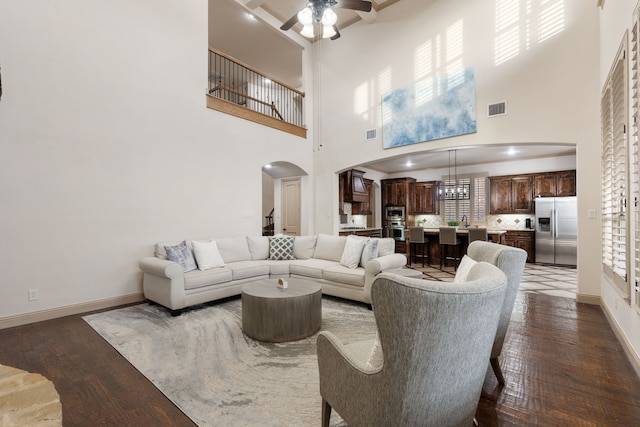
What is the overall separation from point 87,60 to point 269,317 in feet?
13.3

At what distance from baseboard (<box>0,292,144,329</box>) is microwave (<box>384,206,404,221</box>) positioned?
738 cm

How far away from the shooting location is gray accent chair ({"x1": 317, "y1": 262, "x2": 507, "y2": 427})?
1019 mm

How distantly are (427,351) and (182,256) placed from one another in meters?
3.73

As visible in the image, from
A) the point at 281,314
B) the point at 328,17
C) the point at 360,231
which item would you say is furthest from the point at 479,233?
the point at 281,314

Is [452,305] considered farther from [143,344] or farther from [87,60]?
[87,60]

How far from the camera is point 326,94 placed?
730 cm

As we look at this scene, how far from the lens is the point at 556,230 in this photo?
716 cm

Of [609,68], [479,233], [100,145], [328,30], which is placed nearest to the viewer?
[609,68]

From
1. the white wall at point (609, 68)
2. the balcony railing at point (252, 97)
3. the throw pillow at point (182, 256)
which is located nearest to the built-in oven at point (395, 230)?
the balcony railing at point (252, 97)

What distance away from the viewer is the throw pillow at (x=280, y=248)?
5090 millimetres

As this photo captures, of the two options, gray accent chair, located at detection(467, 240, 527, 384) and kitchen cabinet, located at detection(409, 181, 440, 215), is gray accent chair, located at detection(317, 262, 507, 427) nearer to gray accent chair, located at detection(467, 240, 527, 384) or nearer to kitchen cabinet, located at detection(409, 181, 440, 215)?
gray accent chair, located at detection(467, 240, 527, 384)

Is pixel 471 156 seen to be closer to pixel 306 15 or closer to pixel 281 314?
pixel 306 15

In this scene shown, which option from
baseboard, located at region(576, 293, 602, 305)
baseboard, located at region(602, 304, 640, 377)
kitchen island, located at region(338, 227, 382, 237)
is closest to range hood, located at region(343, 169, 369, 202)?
kitchen island, located at region(338, 227, 382, 237)

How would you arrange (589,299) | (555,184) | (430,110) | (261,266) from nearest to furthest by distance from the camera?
1. (589,299)
2. (261,266)
3. (430,110)
4. (555,184)
